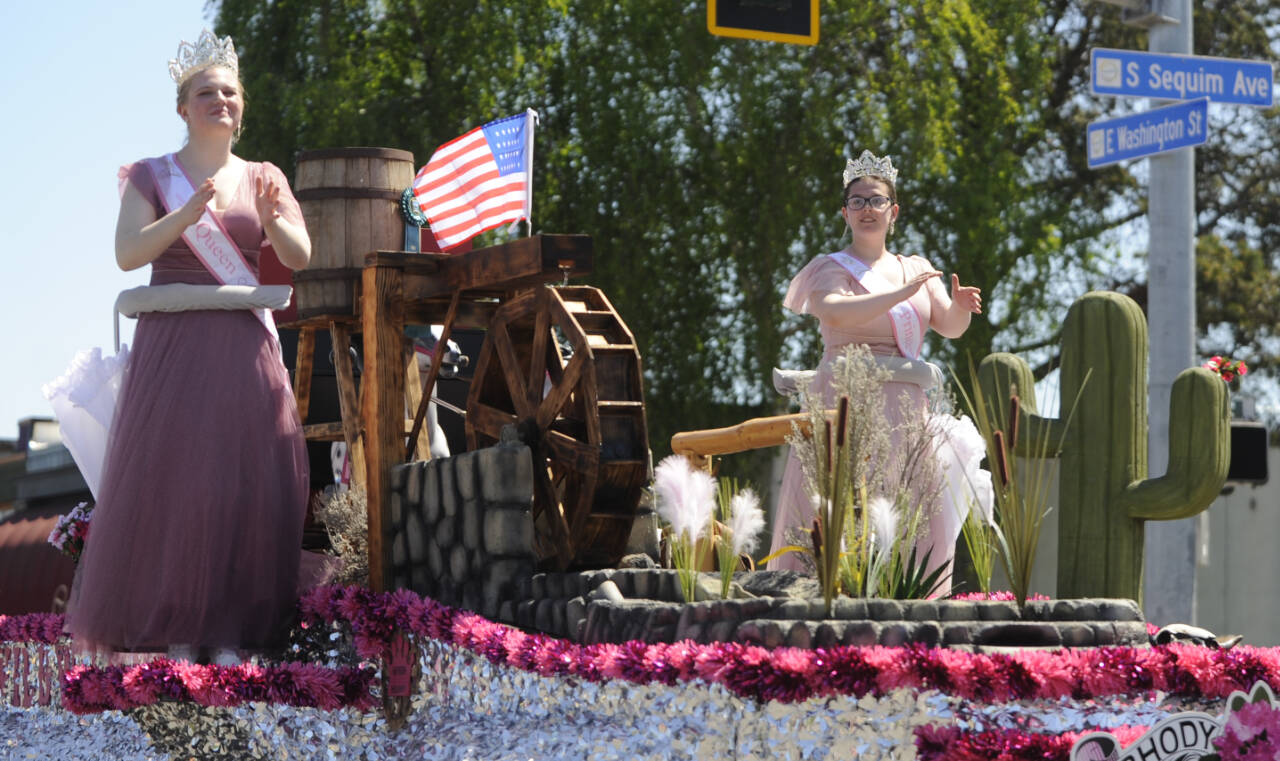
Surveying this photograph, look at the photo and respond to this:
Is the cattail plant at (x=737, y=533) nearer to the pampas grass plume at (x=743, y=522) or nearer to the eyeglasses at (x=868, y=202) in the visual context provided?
the pampas grass plume at (x=743, y=522)

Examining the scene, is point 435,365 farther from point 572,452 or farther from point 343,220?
point 343,220

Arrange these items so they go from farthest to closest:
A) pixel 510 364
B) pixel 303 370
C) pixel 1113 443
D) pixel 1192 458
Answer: pixel 303 370, pixel 1113 443, pixel 1192 458, pixel 510 364

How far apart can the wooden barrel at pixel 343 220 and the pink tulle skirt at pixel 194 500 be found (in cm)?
144

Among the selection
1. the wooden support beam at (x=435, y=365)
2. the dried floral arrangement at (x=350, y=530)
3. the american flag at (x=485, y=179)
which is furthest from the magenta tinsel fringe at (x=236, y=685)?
the american flag at (x=485, y=179)

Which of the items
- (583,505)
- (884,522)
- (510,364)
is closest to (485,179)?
(510,364)

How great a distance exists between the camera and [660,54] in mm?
16672

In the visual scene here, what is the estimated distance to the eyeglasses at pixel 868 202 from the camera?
5.94 meters

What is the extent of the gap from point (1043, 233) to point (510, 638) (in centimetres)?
1331

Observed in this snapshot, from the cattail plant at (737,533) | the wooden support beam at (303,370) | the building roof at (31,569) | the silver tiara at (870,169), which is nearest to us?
the cattail plant at (737,533)

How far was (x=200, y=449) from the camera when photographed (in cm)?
546

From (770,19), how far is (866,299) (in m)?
2.87

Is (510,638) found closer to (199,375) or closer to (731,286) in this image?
(199,375)

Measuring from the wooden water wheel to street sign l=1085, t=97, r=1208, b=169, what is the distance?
3817 mm

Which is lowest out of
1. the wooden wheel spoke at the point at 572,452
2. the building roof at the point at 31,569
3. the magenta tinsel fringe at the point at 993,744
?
the building roof at the point at 31,569
